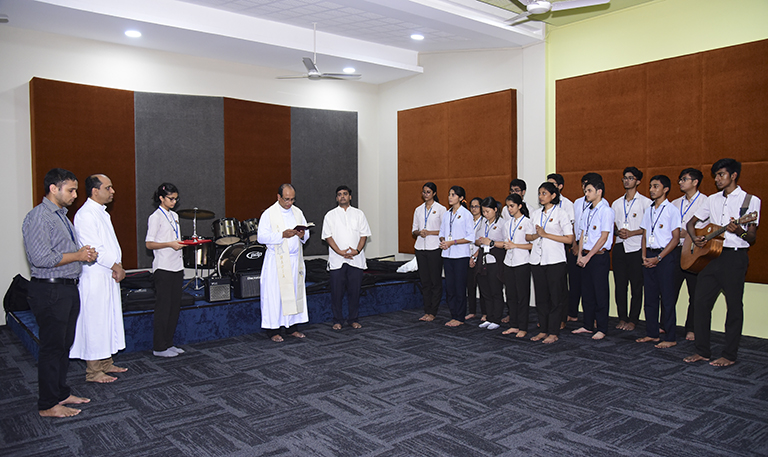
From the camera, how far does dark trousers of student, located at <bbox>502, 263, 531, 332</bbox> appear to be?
5488 millimetres

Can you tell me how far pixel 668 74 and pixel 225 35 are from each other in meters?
5.45

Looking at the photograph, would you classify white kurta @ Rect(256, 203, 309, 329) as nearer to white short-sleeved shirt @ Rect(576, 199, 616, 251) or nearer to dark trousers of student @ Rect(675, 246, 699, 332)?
white short-sleeved shirt @ Rect(576, 199, 616, 251)

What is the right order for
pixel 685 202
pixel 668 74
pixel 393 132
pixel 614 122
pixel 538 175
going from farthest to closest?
pixel 393 132 < pixel 538 175 < pixel 614 122 < pixel 668 74 < pixel 685 202

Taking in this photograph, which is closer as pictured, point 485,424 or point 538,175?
point 485,424

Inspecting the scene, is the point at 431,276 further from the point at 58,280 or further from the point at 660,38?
the point at 58,280

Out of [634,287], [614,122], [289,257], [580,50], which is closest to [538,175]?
[614,122]

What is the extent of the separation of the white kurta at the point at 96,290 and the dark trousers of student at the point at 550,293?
3830 mm

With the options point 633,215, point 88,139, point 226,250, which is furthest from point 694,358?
point 88,139

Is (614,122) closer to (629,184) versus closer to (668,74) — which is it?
(668,74)

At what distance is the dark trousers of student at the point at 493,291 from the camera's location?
6008 millimetres

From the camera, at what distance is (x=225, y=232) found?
272 inches

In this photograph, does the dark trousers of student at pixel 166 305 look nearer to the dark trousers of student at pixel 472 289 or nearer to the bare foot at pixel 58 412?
the bare foot at pixel 58 412

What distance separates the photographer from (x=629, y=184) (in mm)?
5488

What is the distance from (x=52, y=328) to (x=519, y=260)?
4.09 meters
